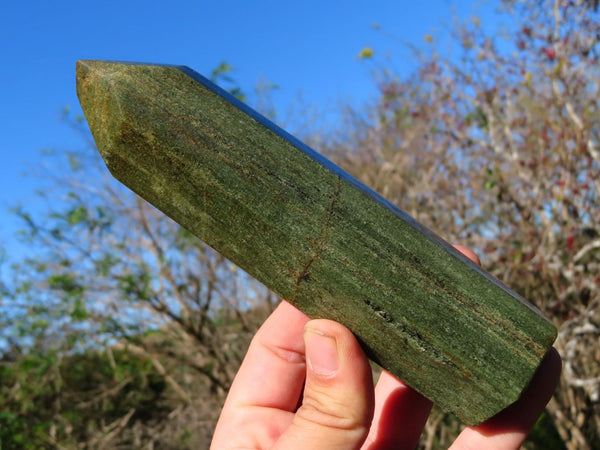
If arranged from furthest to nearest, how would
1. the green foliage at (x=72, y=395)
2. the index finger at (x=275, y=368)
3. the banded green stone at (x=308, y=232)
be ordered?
1. the green foliage at (x=72, y=395)
2. the index finger at (x=275, y=368)
3. the banded green stone at (x=308, y=232)

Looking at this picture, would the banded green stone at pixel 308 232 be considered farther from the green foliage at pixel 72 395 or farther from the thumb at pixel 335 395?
the green foliage at pixel 72 395

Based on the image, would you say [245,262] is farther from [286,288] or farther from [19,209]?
[19,209]

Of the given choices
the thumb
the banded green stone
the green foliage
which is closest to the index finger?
the thumb

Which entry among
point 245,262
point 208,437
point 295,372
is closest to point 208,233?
point 245,262

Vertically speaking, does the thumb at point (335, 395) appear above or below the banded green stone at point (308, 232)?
below

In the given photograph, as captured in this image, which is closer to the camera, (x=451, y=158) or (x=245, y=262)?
(x=245, y=262)

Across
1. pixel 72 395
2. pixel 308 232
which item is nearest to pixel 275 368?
pixel 308 232

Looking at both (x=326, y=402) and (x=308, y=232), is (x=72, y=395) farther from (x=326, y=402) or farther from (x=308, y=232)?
(x=308, y=232)

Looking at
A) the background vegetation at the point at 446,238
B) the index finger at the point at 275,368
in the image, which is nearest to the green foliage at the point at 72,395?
the background vegetation at the point at 446,238
